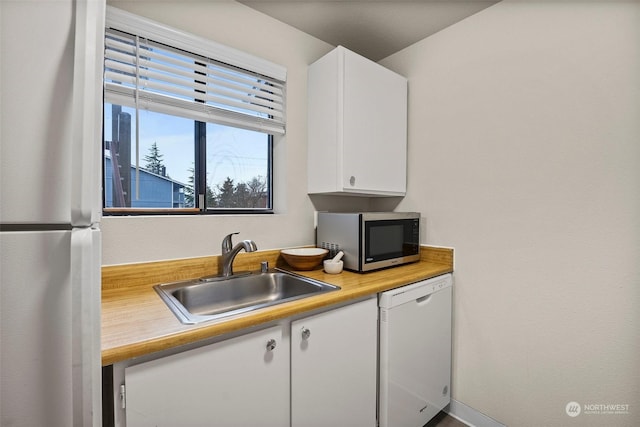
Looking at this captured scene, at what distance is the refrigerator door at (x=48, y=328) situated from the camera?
1.50ft

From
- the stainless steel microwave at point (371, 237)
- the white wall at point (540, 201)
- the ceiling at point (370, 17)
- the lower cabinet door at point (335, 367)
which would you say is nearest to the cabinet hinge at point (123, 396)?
the lower cabinet door at point (335, 367)

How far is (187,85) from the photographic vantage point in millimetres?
1484

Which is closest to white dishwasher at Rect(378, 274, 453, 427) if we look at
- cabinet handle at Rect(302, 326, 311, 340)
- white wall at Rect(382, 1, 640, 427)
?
white wall at Rect(382, 1, 640, 427)

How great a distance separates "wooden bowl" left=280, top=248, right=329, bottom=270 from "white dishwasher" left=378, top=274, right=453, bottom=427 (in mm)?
445

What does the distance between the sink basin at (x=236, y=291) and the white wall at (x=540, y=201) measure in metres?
0.99

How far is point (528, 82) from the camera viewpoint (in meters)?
1.54

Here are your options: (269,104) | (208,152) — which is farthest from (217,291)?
(269,104)

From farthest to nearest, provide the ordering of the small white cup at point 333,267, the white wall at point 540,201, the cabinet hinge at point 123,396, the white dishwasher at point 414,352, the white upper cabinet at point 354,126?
the white upper cabinet at point 354,126, the small white cup at point 333,267, the white dishwasher at point 414,352, the white wall at point 540,201, the cabinet hinge at point 123,396

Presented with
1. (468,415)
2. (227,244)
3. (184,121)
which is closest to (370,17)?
(184,121)

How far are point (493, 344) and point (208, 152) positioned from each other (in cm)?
195

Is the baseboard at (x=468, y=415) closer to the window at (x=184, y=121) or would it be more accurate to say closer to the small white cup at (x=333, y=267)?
the small white cup at (x=333, y=267)

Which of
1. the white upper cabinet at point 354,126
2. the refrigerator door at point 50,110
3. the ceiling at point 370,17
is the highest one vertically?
the ceiling at point 370,17

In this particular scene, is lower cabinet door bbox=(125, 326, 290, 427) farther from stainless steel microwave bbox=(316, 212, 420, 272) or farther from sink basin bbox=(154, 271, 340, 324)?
stainless steel microwave bbox=(316, 212, 420, 272)

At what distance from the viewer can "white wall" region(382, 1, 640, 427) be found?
1.29 meters
